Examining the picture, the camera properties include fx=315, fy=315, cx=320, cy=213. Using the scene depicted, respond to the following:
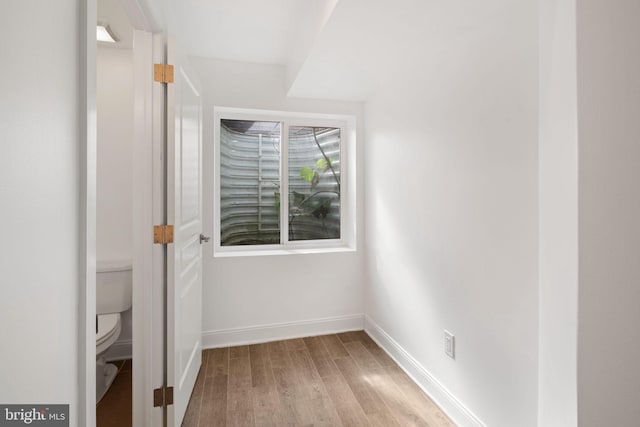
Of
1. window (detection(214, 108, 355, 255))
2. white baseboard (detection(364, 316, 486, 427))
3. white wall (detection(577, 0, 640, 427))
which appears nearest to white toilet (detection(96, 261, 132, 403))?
window (detection(214, 108, 355, 255))

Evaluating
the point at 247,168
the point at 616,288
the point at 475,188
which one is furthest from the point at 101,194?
the point at 616,288

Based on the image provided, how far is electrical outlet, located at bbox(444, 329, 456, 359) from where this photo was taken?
1715mm

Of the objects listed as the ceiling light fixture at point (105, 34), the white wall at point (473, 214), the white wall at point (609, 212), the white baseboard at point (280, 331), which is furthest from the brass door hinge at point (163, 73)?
the white baseboard at point (280, 331)

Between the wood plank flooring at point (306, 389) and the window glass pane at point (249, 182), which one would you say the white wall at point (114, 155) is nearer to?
the window glass pane at point (249, 182)

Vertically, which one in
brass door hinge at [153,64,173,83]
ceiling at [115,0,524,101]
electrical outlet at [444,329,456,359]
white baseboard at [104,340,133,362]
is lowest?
white baseboard at [104,340,133,362]

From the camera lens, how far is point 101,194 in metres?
2.30

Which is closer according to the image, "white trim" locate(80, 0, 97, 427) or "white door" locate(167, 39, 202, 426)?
"white trim" locate(80, 0, 97, 427)

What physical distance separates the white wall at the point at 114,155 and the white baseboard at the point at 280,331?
3.06ft

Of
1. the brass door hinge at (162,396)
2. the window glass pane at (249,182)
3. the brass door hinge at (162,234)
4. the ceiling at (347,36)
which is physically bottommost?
the brass door hinge at (162,396)

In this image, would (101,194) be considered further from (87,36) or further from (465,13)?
(465,13)

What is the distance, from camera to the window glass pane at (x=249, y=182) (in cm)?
278

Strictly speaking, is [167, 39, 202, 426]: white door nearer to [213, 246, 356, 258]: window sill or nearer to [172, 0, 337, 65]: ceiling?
[172, 0, 337, 65]: ceiling

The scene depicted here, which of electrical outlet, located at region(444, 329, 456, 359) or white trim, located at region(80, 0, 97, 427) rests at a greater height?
white trim, located at region(80, 0, 97, 427)
